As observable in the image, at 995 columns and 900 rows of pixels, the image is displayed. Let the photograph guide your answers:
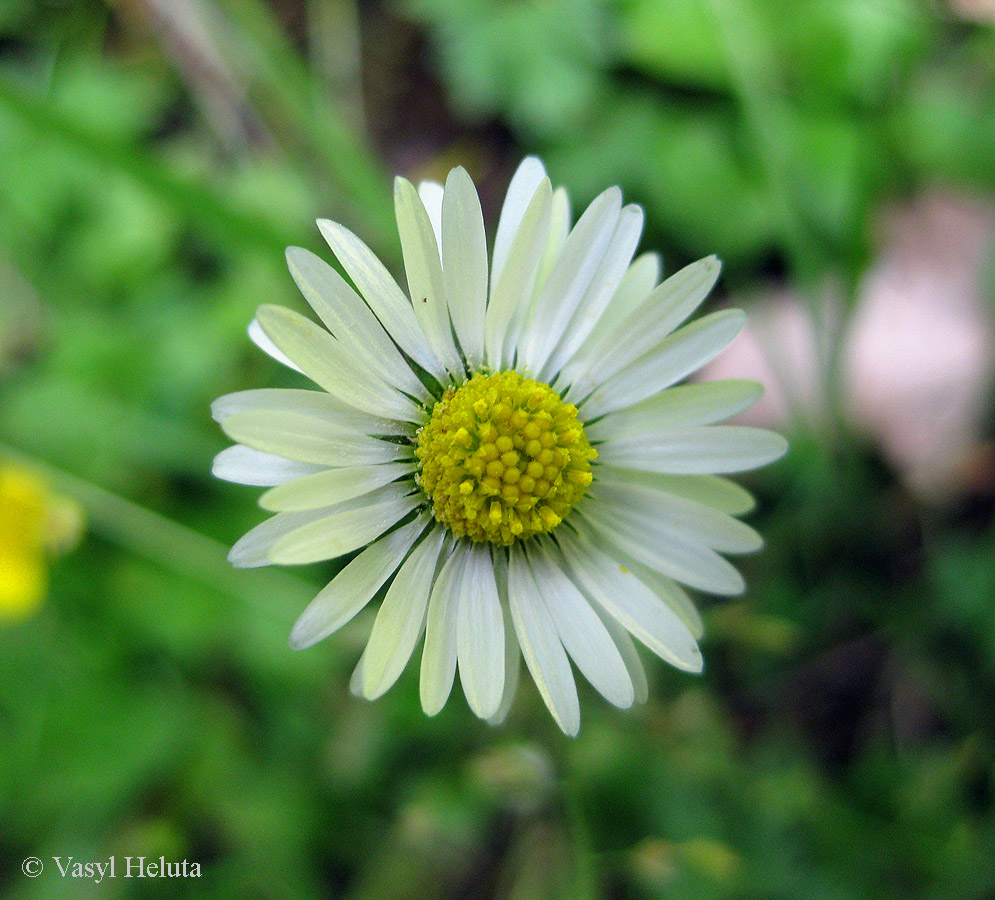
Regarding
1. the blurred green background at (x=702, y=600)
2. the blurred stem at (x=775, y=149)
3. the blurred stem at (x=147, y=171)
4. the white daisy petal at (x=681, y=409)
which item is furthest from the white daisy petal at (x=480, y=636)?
the blurred stem at (x=775, y=149)

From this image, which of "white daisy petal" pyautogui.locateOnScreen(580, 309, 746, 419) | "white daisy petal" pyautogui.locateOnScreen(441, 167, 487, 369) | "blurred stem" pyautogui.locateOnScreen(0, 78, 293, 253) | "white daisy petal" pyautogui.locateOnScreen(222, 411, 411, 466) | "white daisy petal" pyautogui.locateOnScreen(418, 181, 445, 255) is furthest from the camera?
"blurred stem" pyautogui.locateOnScreen(0, 78, 293, 253)

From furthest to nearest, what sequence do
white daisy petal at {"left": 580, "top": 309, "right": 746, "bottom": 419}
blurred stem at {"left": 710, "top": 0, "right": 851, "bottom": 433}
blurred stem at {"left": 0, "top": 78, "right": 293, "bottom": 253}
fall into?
1. blurred stem at {"left": 710, "top": 0, "right": 851, "bottom": 433}
2. blurred stem at {"left": 0, "top": 78, "right": 293, "bottom": 253}
3. white daisy petal at {"left": 580, "top": 309, "right": 746, "bottom": 419}

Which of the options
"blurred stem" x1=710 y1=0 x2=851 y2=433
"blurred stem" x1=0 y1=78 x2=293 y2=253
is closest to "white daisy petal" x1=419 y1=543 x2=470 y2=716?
"blurred stem" x1=0 y1=78 x2=293 y2=253

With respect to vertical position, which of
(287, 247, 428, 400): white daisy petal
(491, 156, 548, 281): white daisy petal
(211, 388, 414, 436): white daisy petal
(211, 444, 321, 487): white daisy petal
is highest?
(491, 156, 548, 281): white daisy petal

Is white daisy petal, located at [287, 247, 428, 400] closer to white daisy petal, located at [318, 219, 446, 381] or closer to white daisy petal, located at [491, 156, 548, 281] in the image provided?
white daisy petal, located at [318, 219, 446, 381]

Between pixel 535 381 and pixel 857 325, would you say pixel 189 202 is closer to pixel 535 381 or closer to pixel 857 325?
pixel 535 381

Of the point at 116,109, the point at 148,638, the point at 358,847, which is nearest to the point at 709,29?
the point at 116,109

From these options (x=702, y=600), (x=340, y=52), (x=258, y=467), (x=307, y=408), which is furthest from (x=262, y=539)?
(x=340, y=52)

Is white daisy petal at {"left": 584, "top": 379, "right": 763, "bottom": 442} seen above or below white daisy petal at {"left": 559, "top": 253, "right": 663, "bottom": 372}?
below

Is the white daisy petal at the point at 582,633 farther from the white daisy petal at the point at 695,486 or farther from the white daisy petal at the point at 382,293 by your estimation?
the white daisy petal at the point at 382,293
